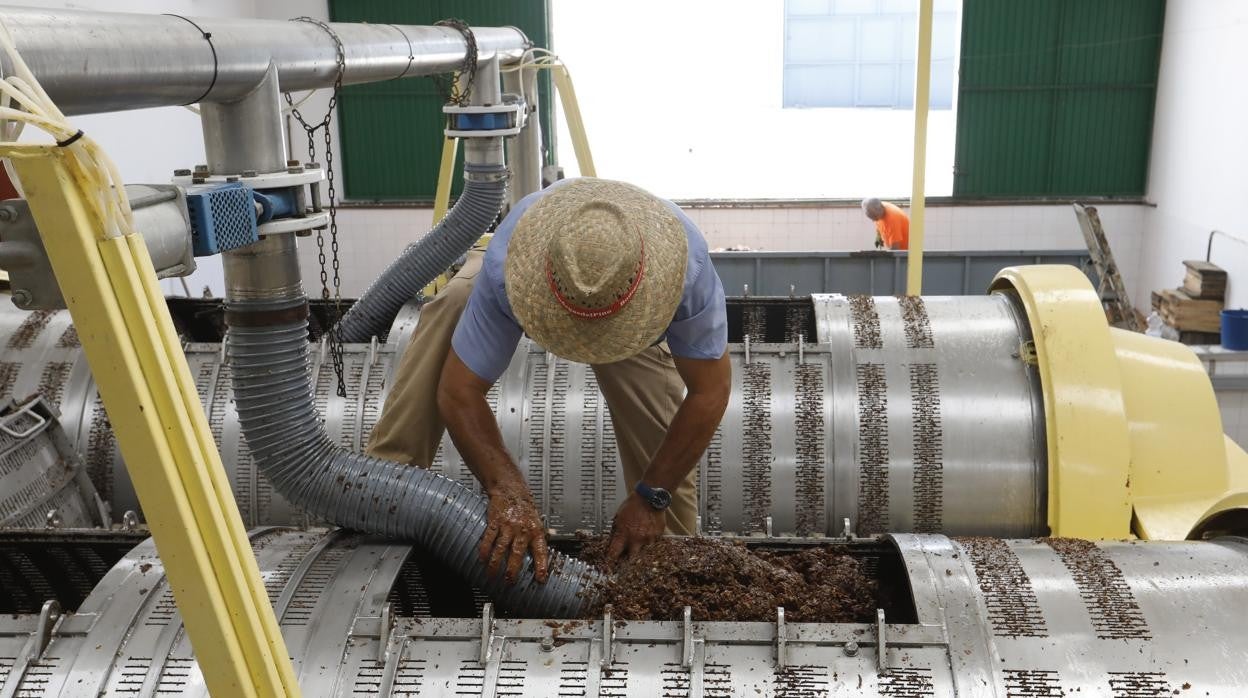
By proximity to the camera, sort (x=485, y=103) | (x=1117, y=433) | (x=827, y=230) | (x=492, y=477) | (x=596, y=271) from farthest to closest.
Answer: (x=827, y=230) → (x=485, y=103) → (x=1117, y=433) → (x=492, y=477) → (x=596, y=271)

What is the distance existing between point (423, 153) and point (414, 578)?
26.8 feet

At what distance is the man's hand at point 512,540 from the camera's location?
7.48ft

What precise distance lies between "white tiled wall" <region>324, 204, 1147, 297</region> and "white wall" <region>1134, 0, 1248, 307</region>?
0.32 meters

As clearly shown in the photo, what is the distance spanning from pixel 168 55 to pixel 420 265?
2.17m

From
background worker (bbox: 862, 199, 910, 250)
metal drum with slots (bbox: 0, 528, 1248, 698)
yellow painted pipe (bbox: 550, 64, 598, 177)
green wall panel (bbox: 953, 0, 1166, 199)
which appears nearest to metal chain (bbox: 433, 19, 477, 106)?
yellow painted pipe (bbox: 550, 64, 598, 177)

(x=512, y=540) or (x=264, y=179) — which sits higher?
(x=264, y=179)

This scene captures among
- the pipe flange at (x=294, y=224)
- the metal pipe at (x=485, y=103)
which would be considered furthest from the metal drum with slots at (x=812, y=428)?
the pipe flange at (x=294, y=224)

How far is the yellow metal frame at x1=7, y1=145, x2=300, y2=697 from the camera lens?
1158 millimetres

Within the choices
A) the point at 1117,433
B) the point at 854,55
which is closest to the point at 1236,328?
the point at 1117,433

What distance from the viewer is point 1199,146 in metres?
8.35

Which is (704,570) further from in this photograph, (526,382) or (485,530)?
(526,382)

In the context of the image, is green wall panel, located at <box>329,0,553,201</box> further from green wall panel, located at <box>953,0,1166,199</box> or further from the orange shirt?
green wall panel, located at <box>953,0,1166,199</box>

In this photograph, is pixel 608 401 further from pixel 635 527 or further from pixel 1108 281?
pixel 1108 281

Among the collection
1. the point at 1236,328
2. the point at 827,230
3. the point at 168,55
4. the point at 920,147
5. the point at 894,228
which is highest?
the point at 168,55
